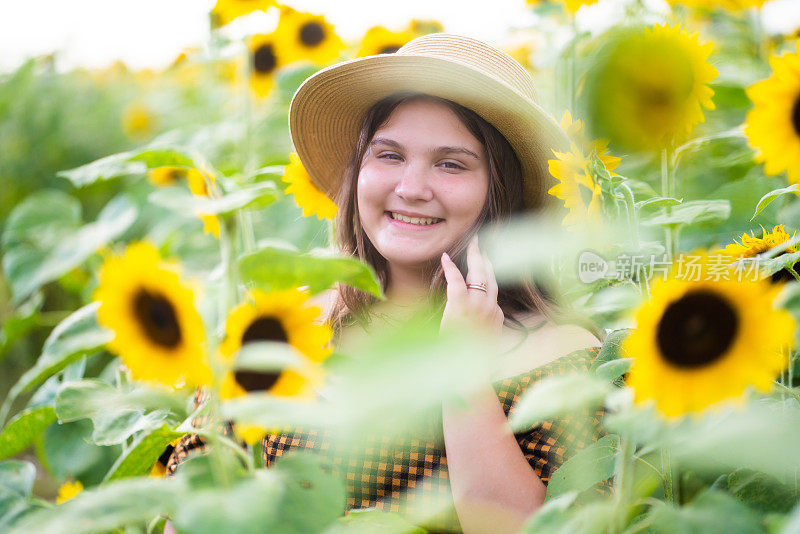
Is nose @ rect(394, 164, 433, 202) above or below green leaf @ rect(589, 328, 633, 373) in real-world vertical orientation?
above

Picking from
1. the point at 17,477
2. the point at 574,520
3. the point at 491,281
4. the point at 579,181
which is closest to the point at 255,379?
the point at 574,520

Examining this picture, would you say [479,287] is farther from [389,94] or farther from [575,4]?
[575,4]

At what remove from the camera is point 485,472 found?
93 centimetres

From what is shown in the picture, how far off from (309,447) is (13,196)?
2146mm

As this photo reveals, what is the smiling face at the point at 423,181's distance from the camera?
44.1 inches

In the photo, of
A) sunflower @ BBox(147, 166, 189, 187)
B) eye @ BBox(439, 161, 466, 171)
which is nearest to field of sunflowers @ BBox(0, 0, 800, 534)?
eye @ BBox(439, 161, 466, 171)

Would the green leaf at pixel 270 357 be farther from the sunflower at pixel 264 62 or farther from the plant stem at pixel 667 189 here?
the sunflower at pixel 264 62

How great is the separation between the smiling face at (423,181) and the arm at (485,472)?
11.4 inches

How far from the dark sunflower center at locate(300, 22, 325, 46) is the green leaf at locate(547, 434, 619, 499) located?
146 cm

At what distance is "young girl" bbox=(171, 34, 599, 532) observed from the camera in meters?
0.94

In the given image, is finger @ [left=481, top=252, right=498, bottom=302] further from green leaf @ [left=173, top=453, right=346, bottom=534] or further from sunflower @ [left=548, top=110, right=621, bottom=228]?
green leaf @ [left=173, top=453, right=346, bottom=534]

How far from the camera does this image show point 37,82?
3.17 meters

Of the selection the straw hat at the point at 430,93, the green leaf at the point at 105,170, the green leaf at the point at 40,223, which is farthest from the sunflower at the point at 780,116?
the green leaf at the point at 40,223

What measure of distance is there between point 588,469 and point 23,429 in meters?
0.71
